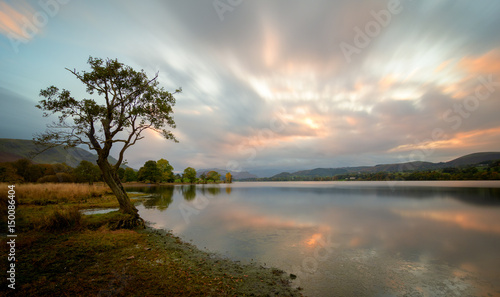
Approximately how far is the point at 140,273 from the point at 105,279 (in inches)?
41.3

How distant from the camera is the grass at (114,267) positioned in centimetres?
564

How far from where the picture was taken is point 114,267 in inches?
283

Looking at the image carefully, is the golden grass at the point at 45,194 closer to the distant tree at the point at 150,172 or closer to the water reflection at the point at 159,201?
the water reflection at the point at 159,201

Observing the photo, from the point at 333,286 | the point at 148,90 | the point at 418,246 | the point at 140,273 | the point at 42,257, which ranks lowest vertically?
the point at 418,246

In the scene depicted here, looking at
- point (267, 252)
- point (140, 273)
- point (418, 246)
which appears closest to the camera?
point (140, 273)

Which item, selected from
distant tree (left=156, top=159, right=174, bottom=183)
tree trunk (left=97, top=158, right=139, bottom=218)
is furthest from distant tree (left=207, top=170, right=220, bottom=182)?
tree trunk (left=97, top=158, right=139, bottom=218)

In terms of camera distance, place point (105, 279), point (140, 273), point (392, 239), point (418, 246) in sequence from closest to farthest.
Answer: point (105, 279) → point (140, 273) → point (418, 246) → point (392, 239)

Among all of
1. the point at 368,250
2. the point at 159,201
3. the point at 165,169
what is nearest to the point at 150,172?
the point at 165,169

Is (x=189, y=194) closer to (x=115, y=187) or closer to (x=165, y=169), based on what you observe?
(x=115, y=187)

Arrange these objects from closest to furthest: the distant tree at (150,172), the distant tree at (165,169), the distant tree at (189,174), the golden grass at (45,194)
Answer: the golden grass at (45,194), the distant tree at (150,172), the distant tree at (165,169), the distant tree at (189,174)

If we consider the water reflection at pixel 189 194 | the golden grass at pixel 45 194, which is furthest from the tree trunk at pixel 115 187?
the water reflection at pixel 189 194

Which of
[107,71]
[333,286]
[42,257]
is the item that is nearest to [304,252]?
[333,286]

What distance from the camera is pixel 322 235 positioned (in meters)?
15.6

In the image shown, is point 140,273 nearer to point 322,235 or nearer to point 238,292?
point 238,292
